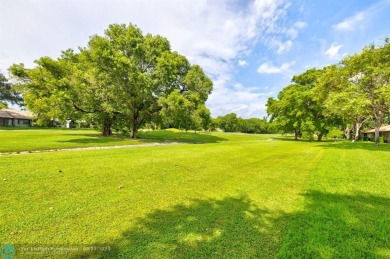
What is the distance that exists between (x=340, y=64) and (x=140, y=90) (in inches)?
840

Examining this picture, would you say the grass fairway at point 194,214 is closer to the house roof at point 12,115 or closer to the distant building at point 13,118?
the house roof at point 12,115

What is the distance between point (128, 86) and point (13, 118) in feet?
187

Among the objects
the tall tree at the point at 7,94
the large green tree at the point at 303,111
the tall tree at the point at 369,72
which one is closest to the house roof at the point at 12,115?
the tall tree at the point at 7,94

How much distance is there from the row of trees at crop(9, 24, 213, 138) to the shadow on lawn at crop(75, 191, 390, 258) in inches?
713

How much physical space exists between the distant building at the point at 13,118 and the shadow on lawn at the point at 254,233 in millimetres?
72815

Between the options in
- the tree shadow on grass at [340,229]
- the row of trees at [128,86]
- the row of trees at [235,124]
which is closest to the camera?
the tree shadow on grass at [340,229]

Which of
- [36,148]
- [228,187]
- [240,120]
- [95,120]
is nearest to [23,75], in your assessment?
[95,120]

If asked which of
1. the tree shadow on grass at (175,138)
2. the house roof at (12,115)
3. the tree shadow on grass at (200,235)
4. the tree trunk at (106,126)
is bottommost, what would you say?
the tree shadow on grass at (200,235)

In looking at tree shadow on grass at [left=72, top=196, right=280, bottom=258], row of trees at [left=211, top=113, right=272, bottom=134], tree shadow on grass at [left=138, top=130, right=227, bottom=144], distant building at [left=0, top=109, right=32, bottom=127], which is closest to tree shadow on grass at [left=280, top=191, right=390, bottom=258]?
tree shadow on grass at [left=72, top=196, right=280, bottom=258]

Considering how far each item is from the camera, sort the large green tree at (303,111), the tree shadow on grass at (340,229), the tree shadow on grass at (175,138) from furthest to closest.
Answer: the large green tree at (303,111), the tree shadow on grass at (175,138), the tree shadow on grass at (340,229)

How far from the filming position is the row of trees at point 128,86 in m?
21.2

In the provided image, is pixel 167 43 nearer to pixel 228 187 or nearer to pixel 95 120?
pixel 95 120

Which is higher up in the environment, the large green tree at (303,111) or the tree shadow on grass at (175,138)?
the large green tree at (303,111)

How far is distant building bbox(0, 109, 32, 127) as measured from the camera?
56.2m
